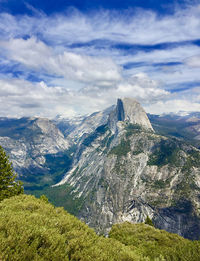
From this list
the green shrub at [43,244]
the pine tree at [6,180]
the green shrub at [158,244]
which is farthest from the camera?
the pine tree at [6,180]

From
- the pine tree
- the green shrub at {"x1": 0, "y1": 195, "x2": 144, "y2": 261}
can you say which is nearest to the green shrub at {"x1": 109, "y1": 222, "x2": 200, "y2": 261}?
the green shrub at {"x1": 0, "y1": 195, "x2": 144, "y2": 261}

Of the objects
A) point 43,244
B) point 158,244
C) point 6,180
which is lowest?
point 158,244

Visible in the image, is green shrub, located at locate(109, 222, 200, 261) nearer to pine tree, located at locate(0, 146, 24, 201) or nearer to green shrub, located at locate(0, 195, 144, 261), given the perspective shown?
green shrub, located at locate(0, 195, 144, 261)

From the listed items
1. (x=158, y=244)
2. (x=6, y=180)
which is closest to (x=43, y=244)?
(x=158, y=244)

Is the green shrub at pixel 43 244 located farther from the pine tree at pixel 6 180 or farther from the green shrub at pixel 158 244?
the pine tree at pixel 6 180

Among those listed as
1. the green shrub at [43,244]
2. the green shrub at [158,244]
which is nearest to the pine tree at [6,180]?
the green shrub at [43,244]

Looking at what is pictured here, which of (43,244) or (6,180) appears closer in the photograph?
(43,244)

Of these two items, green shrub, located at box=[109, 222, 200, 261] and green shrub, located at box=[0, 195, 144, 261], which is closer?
green shrub, located at box=[0, 195, 144, 261]

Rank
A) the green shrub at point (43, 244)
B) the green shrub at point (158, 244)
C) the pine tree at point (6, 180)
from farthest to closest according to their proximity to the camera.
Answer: the pine tree at point (6, 180)
the green shrub at point (158, 244)
the green shrub at point (43, 244)

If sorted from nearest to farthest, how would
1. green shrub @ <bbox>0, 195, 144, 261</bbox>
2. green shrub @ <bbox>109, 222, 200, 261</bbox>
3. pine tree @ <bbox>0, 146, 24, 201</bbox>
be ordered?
green shrub @ <bbox>0, 195, 144, 261</bbox> → green shrub @ <bbox>109, 222, 200, 261</bbox> → pine tree @ <bbox>0, 146, 24, 201</bbox>

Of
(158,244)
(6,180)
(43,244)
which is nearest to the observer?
(43,244)

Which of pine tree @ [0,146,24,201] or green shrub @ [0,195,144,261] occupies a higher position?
green shrub @ [0,195,144,261]

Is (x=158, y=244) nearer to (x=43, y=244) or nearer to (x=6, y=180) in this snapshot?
(x=43, y=244)
